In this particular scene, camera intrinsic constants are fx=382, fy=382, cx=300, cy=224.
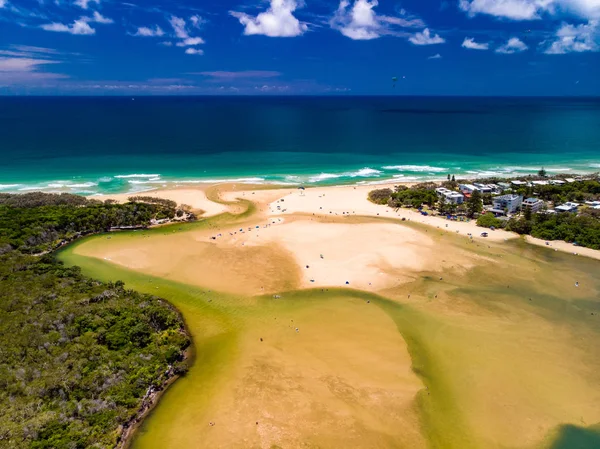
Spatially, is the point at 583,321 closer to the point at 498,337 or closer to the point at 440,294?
the point at 498,337

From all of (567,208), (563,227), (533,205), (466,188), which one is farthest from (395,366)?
(466,188)

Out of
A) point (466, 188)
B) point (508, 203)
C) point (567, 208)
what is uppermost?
Result: point (466, 188)

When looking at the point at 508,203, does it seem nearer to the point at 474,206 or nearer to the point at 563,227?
Answer: the point at 474,206

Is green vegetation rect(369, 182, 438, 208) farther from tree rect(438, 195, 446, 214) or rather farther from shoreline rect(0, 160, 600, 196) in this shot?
shoreline rect(0, 160, 600, 196)

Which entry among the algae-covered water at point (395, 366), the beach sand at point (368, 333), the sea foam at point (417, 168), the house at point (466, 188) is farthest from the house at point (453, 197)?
the sea foam at point (417, 168)

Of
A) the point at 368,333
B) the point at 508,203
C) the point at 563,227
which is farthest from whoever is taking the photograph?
the point at 508,203

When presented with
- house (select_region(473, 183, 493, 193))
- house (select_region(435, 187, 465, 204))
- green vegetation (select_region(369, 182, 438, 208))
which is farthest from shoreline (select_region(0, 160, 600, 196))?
house (select_region(435, 187, 465, 204))

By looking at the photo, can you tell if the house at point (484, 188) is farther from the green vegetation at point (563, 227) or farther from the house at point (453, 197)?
the green vegetation at point (563, 227)
